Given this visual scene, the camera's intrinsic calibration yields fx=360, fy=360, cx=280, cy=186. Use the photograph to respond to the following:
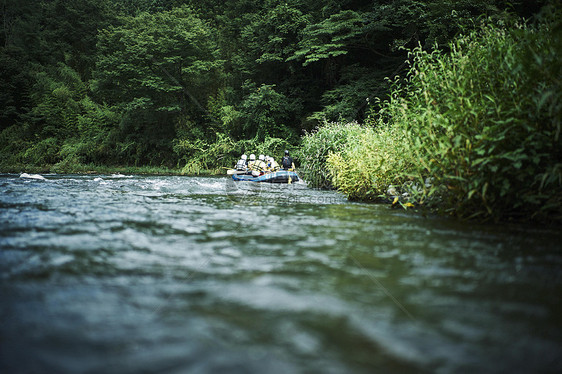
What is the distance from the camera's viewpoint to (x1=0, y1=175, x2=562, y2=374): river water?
148cm

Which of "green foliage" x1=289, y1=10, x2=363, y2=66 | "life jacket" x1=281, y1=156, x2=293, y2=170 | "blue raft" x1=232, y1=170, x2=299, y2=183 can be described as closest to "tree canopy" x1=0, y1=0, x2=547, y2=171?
"green foliage" x1=289, y1=10, x2=363, y2=66

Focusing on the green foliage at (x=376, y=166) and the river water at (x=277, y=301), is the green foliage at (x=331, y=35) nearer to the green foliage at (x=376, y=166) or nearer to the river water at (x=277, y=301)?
the green foliage at (x=376, y=166)

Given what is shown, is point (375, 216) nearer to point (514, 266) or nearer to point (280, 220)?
point (280, 220)

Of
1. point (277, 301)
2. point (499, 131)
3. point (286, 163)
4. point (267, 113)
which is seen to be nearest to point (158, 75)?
point (267, 113)

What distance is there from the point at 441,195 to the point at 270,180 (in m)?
9.71

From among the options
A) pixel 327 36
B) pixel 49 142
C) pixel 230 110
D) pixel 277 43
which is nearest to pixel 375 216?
pixel 327 36

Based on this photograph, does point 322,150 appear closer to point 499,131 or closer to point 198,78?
point 499,131

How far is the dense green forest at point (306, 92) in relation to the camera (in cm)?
456

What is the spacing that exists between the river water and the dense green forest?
1.32 meters

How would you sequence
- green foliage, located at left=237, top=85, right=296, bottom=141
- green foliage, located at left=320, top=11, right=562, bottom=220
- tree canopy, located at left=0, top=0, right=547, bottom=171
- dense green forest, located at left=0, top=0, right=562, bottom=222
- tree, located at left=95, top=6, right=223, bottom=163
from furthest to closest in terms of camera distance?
tree, located at left=95, top=6, right=223, bottom=163 → green foliage, located at left=237, top=85, right=296, bottom=141 → tree canopy, located at left=0, top=0, right=547, bottom=171 → dense green forest, located at left=0, top=0, right=562, bottom=222 → green foliage, located at left=320, top=11, right=562, bottom=220

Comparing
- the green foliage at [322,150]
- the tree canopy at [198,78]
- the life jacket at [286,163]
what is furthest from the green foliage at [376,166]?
the tree canopy at [198,78]

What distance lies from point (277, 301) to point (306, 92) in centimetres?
2527

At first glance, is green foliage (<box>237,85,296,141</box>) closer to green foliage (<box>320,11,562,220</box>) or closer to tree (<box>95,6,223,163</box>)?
tree (<box>95,6,223,163</box>)

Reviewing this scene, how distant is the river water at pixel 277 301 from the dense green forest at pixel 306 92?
4.32 ft
